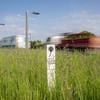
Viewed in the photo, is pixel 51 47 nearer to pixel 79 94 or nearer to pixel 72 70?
pixel 72 70

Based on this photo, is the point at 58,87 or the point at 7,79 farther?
the point at 7,79

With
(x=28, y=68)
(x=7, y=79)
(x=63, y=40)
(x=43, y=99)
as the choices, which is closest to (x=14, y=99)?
(x=43, y=99)

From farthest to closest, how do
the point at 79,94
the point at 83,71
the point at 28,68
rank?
the point at 28,68 < the point at 83,71 < the point at 79,94

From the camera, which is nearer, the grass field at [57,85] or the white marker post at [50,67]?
the grass field at [57,85]


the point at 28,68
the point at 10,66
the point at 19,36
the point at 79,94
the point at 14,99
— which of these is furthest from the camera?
the point at 19,36

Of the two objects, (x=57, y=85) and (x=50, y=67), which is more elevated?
(x=50, y=67)

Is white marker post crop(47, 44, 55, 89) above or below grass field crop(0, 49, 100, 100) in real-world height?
above

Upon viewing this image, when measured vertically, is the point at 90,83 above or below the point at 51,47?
below

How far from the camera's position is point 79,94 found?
3123 millimetres

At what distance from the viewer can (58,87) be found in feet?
11.5

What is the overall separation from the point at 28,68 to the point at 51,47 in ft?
3.86

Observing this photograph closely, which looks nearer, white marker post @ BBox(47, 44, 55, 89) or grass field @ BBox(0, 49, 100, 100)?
grass field @ BBox(0, 49, 100, 100)

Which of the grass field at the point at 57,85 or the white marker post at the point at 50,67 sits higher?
the white marker post at the point at 50,67

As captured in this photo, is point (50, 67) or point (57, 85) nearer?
point (57, 85)
